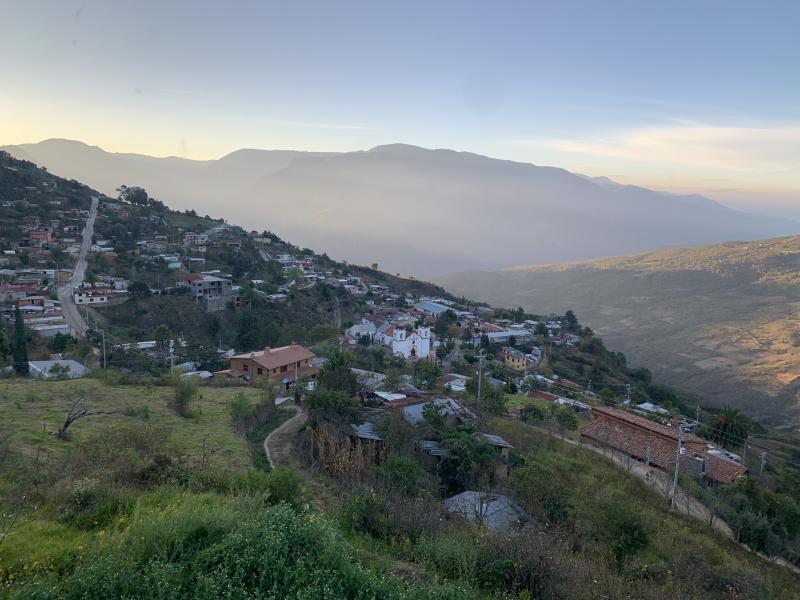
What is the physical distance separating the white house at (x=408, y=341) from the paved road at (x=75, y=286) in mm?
17545

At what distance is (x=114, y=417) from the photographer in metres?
11.4

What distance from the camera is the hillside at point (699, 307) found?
4309 centimetres

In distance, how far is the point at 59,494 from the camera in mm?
5766

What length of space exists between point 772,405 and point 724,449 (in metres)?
23.0

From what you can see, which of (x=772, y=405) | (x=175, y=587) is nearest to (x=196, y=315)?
(x=175, y=587)

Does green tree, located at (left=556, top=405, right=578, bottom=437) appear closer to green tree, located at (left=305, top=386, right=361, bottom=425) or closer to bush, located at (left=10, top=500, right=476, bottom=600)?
green tree, located at (left=305, top=386, right=361, bottom=425)

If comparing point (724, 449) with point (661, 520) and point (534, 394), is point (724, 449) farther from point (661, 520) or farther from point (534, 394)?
point (661, 520)

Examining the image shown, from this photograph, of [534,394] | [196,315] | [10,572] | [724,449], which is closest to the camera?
[10,572]

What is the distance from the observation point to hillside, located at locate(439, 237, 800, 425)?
141 ft

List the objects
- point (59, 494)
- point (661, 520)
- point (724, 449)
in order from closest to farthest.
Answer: point (59, 494) < point (661, 520) < point (724, 449)

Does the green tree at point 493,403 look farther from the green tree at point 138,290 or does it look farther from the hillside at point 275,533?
the green tree at point 138,290

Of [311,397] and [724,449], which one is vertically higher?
[311,397]

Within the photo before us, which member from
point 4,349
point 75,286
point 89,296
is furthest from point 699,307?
point 4,349

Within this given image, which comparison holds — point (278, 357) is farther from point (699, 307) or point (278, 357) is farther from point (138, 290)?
point (699, 307)
